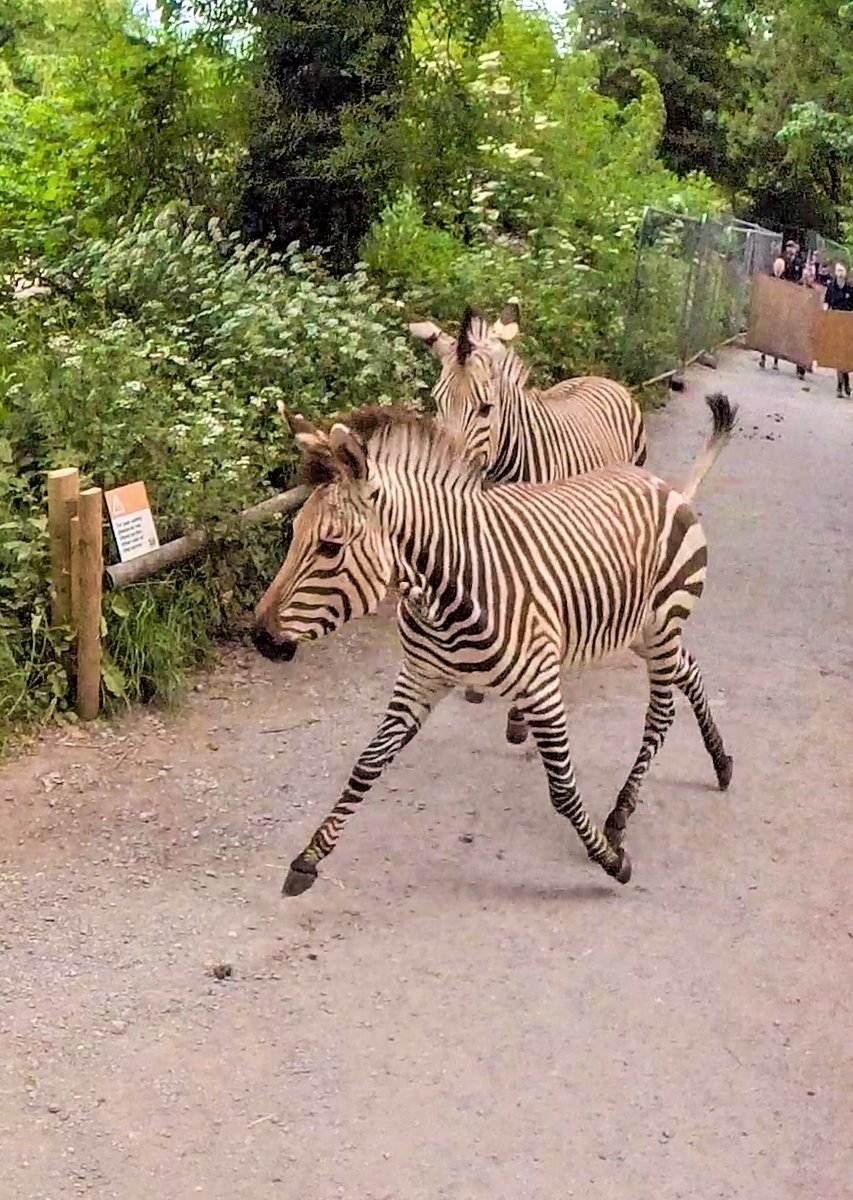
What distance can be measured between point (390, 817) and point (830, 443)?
32.8 feet

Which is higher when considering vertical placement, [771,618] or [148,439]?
[148,439]

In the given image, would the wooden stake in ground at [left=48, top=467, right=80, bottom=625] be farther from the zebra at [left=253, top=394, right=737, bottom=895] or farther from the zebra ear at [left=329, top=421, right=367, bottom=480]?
the zebra ear at [left=329, top=421, right=367, bottom=480]

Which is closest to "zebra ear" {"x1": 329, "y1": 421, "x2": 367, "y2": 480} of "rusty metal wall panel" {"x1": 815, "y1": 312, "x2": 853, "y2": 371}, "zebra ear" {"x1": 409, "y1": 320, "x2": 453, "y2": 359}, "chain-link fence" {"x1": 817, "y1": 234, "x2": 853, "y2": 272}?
"zebra ear" {"x1": 409, "y1": 320, "x2": 453, "y2": 359}

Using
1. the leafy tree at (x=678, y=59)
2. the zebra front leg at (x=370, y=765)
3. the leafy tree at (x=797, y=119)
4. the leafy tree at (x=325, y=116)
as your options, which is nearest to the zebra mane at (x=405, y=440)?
the zebra front leg at (x=370, y=765)

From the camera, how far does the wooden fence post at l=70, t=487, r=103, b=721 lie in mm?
5219

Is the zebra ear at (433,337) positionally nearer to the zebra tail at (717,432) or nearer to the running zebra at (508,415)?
the running zebra at (508,415)

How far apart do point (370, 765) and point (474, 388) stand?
2591mm

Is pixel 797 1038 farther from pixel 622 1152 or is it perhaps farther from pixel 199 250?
pixel 199 250

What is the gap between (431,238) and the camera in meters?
10.8

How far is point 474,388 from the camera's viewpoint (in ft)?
20.8

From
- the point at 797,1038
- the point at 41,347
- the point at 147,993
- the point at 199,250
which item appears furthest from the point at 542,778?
the point at 199,250

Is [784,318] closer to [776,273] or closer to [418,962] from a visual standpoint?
[776,273]

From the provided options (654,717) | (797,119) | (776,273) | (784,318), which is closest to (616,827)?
(654,717)

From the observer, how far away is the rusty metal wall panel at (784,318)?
1827 cm
